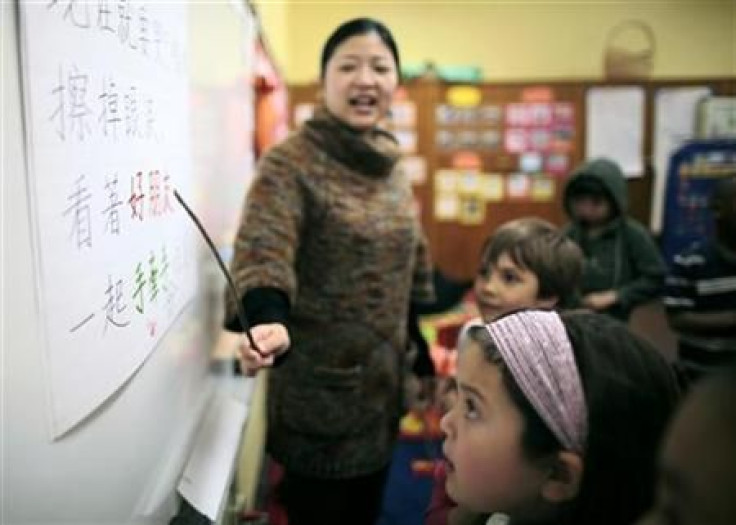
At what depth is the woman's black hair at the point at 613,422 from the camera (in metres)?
0.58

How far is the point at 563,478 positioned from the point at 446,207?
3.37 m

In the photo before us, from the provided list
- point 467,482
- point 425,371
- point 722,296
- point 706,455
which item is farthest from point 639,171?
point 706,455

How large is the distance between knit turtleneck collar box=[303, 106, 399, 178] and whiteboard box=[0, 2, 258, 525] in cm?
29

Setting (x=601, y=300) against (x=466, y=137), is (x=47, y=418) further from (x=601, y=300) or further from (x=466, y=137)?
(x=466, y=137)

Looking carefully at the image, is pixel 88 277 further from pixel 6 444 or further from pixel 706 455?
pixel 706 455

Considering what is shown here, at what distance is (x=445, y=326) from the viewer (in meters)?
2.17

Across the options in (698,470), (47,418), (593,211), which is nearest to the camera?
(698,470)

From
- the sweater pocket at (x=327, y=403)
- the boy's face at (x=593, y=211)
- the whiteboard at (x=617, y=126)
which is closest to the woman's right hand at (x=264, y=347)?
the sweater pocket at (x=327, y=403)

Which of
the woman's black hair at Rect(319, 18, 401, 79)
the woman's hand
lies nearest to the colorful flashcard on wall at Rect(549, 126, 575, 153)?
the woman's hand

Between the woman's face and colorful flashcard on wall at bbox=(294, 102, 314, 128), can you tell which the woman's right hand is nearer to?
the woman's face

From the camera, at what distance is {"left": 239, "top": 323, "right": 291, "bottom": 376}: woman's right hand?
100 centimetres

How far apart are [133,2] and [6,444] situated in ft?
1.48

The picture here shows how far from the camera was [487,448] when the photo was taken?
680 millimetres

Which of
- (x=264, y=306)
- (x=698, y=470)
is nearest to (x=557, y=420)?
(x=698, y=470)
